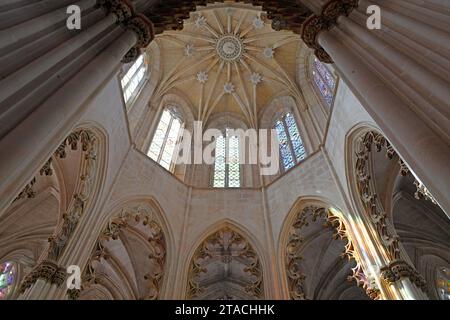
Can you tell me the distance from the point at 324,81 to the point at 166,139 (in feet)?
20.2

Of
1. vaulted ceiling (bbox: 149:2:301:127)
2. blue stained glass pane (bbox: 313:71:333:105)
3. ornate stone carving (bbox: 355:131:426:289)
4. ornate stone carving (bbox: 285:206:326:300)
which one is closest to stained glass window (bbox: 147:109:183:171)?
vaulted ceiling (bbox: 149:2:301:127)

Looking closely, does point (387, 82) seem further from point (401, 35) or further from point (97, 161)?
point (97, 161)

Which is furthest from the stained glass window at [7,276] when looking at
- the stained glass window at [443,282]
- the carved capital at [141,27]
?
the stained glass window at [443,282]

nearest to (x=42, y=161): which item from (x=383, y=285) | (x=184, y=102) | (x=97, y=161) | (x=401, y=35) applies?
(x=401, y=35)

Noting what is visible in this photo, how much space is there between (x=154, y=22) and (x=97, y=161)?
366cm

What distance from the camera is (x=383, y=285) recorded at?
24.0ft

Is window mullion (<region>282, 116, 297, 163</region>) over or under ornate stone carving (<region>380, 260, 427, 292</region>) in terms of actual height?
over

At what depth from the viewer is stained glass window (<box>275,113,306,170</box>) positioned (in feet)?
43.4

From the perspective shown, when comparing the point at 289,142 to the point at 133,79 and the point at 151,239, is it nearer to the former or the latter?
the point at 133,79

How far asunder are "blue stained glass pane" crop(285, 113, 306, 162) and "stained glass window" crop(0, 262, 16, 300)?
9.85m

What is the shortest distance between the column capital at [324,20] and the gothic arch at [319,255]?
13.9 feet

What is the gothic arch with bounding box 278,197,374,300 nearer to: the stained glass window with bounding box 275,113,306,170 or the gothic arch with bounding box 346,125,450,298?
the gothic arch with bounding box 346,125,450,298

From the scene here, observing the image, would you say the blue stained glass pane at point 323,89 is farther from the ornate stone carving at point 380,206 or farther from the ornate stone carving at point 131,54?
the ornate stone carving at point 131,54
